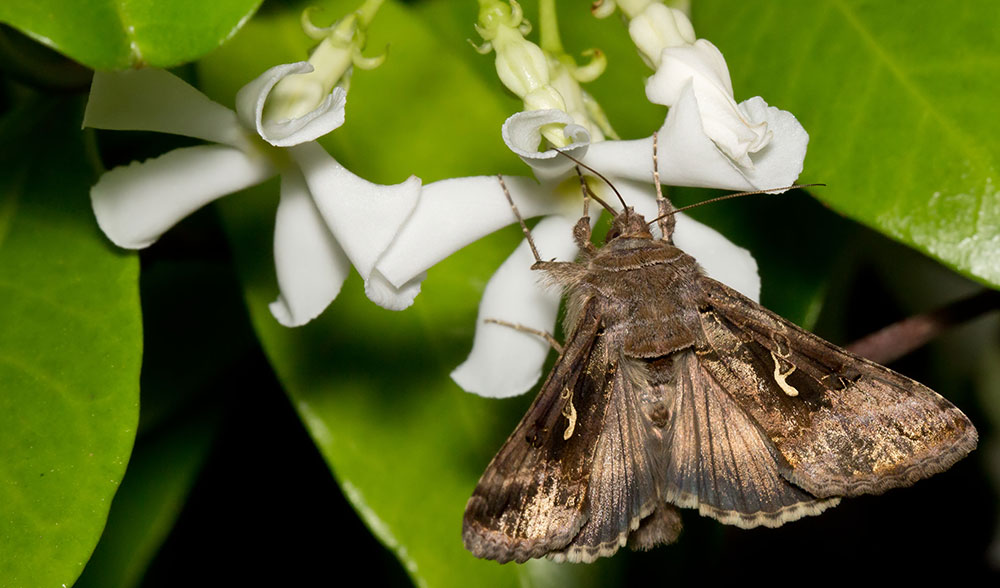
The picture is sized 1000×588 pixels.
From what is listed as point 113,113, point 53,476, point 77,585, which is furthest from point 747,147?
point 77,585

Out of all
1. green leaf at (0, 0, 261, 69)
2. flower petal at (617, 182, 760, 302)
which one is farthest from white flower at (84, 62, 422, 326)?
flower petal at (617, 182, 760, 302)

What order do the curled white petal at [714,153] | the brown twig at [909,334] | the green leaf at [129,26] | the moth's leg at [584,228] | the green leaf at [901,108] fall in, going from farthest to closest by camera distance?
the brown twig at [909,334]
the moth's leg at [584,228]
the green leaf at [901,108]
the curled white petal at [714,153]
the green leaf at [129,26]

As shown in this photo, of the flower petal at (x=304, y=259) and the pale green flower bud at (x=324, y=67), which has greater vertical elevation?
the pale green flower bud at (x=324, y=67)

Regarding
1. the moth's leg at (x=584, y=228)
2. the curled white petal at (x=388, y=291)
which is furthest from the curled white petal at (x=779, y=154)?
the curled white petal at (x=388, y=291)

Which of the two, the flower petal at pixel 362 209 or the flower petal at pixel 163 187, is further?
the flower petal at pixel 163 187

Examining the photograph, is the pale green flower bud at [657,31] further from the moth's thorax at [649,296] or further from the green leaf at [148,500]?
the green leaf at [148,500]

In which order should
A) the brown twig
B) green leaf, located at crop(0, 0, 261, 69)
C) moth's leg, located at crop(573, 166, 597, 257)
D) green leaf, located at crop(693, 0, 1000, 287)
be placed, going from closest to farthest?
1. green leaf, located at crop(0, 0, 261, 69)
2. green leaf, located at crop(693, 0, 1000, 287)
3. moth's leg, located at crop(573, 166, 597, 257)
4. the brown twig

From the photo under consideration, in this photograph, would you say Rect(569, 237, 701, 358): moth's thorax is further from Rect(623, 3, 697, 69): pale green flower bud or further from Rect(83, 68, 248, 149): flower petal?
Rect(83, 68, 248, 149): flower petal
